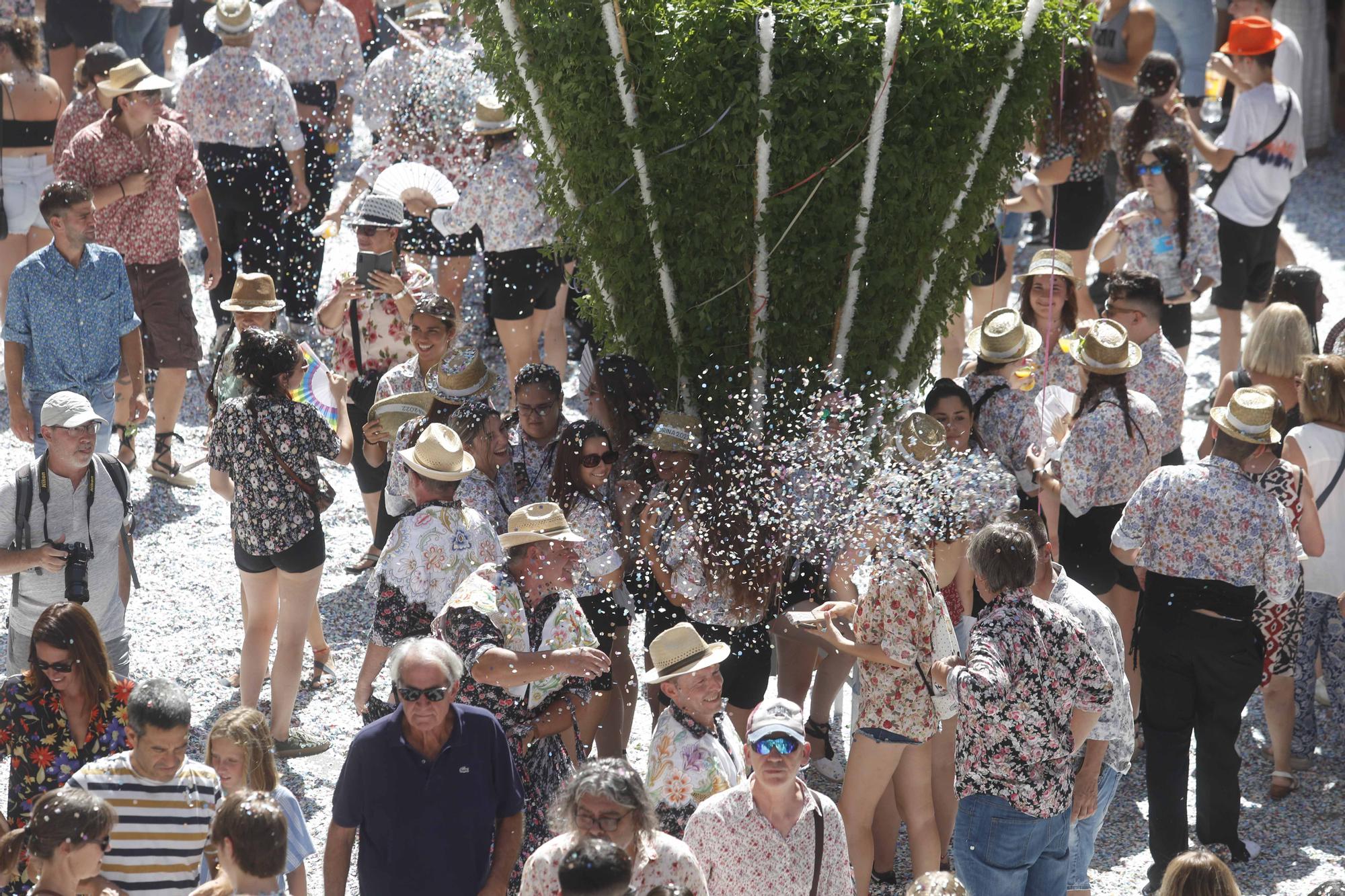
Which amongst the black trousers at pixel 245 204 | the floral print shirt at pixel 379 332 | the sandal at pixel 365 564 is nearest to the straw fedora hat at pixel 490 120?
the floral print shirt at pixel 379 332

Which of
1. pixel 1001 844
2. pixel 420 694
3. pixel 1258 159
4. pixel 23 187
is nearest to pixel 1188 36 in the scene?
pixel 1258 159

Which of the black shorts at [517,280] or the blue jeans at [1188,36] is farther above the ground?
the blue jeans at [1188,36]

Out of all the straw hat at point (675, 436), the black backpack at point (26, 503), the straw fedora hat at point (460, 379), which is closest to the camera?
the black backpack at point (26, 503)

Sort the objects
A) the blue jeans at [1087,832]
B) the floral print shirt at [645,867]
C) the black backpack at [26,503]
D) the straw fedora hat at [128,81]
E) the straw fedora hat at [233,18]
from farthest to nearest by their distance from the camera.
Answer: the straw fedora hat at [233,18] → the straw fedora hat at [128,81] → the black backpack at [26,503] → the blue jeans at [1087,832] → the floral print shirt at [645,867]

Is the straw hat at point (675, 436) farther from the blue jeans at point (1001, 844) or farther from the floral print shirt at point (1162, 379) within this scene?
the floral print shirt at point (1162, 379)

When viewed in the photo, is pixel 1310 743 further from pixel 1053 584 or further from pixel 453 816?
pixel 453 816

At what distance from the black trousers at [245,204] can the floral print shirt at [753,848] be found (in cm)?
560

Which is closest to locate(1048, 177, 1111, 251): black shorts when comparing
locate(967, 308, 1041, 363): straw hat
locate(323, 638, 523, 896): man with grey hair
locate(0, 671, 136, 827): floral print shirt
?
locate(967, 308, 1041, 363): straw hat

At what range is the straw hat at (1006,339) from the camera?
6250 millimetres

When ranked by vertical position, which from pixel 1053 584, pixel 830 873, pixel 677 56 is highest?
pixel 677 56

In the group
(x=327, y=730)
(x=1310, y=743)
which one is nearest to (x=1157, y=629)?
(x=1310, y=743)

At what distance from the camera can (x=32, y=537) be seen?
528cm

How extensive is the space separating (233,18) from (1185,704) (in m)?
6.23

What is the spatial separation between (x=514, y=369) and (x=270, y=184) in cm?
189
